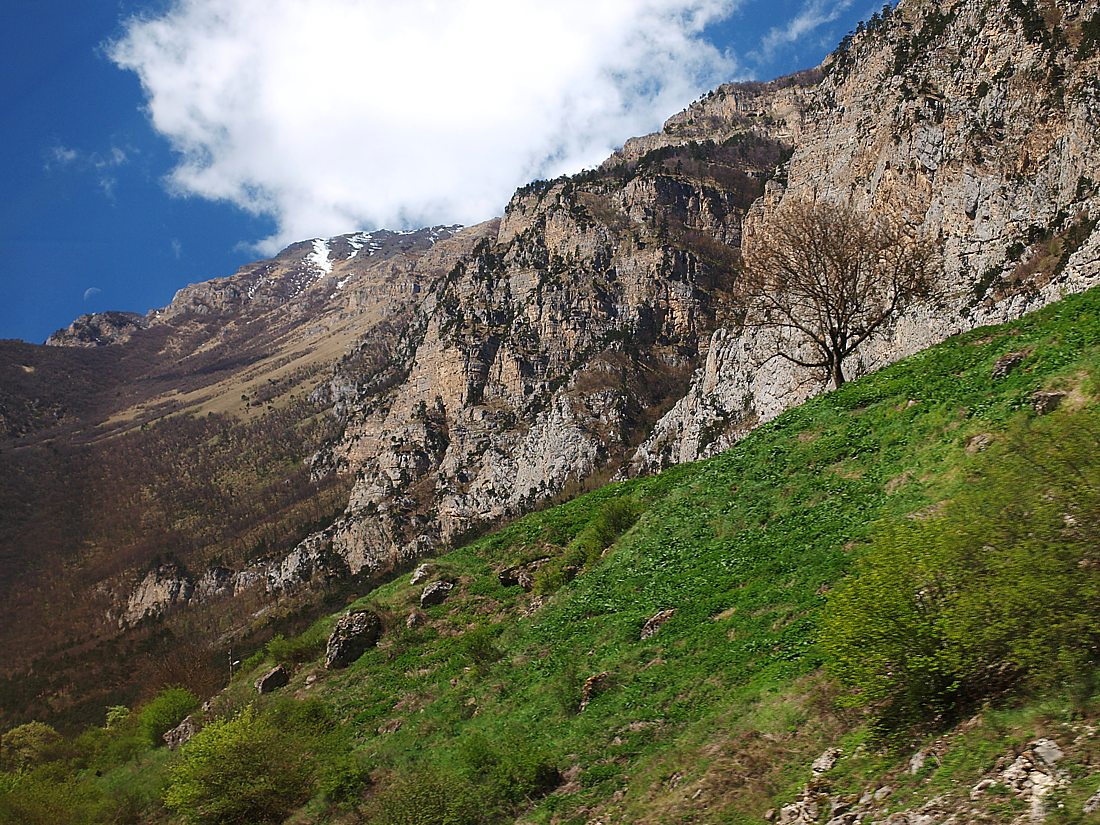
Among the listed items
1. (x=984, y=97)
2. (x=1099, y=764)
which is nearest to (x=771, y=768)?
(x=1099, y=764)

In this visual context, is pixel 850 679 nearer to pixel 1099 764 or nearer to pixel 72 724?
pixel 1099 764

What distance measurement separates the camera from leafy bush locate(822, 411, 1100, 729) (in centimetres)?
819

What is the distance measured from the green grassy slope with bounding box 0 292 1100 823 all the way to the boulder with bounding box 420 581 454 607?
487 mm

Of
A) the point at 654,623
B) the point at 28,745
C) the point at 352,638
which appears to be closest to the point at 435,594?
the point at 352,638

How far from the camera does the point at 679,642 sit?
16.9m

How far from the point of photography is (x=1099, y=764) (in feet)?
23.1

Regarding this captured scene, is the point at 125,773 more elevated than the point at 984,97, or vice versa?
the point at 984,97

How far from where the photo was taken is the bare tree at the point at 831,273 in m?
29.3

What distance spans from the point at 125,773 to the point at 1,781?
26.3ft

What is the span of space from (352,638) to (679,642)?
1590 centimetres

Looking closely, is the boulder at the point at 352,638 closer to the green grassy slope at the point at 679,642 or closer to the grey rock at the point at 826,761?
the green grassy slope at the point at 679,642

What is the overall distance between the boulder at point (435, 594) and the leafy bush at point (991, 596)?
20550 mm

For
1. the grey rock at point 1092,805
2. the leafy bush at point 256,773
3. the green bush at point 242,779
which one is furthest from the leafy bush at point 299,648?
the grey rock at point 1092,805

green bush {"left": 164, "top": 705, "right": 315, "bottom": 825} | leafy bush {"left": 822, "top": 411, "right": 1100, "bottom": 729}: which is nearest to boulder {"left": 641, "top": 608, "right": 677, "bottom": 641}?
leafy bush {"left": 822, "top": 411, "right": 1100, "bottom": 729}
